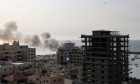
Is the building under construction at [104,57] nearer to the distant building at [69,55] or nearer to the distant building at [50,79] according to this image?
the distant building at [50,79]

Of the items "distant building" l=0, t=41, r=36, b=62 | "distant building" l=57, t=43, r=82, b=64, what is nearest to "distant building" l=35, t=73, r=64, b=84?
"distant building" l=0, t=41, r=36, b=62

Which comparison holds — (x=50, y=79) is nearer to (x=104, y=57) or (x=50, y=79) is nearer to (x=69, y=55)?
(x=104, y=57)

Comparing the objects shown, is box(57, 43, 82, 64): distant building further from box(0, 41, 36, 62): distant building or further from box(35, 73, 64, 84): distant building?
box(35, 73, 64, 84): distant building

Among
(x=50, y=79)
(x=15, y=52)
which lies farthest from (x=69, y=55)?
(x=50, y=79)

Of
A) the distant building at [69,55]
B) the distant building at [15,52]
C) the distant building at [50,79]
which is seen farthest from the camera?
the distant building at [69,55]

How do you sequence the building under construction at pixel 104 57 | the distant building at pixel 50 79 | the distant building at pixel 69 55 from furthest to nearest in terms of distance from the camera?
1. the distant building at pixel 69 55
2. the distant building at pixel 50 79
3. the building under construction at pixel 104 57

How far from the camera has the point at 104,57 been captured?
1623 inches

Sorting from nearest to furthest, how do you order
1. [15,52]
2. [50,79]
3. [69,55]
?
[50,79] → [15,52] → [69,55]

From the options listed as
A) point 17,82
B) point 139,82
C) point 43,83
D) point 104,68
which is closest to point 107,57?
point 104,68

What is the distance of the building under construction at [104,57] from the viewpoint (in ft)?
136

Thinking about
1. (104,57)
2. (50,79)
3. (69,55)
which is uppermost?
(104,57)

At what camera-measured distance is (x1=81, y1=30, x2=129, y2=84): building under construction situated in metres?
41.3

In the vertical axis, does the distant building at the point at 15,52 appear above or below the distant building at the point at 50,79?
above

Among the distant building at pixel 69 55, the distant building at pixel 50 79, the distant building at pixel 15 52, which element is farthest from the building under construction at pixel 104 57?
the distant building at pixel 69 55
